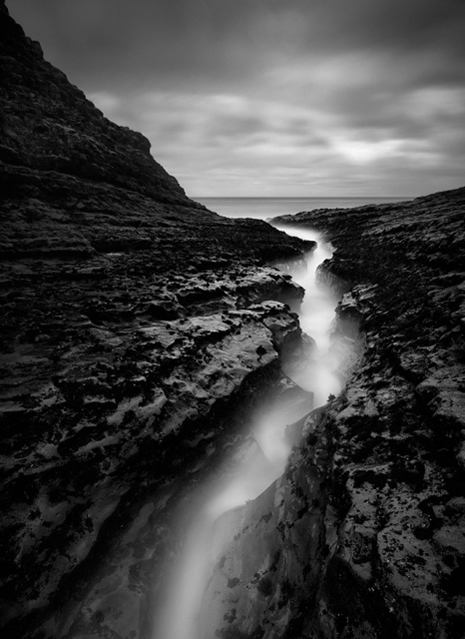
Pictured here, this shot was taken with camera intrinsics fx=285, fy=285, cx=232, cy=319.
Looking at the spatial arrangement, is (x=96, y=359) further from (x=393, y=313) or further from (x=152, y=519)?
(x=393, y=313)

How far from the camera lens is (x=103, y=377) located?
5.50 meters

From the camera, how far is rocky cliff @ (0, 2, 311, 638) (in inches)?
159

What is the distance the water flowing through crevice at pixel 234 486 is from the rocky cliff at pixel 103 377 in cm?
40

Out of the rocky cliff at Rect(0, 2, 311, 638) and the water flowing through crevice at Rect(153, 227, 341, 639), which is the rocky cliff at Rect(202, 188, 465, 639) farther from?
the rocky cliff at Rect(0, 2, 311, 638)

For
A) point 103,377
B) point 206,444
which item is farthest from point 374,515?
point 103,377

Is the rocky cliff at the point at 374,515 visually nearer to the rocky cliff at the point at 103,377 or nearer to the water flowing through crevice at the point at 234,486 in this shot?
the water flowing through crevice at the point at 234,486

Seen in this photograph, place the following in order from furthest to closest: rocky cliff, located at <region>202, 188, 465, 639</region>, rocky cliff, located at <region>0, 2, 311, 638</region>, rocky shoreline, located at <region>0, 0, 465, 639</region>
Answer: rocky cliff, located at <region>0, 2, 311, 638</region> < rocky shoreline, located at <region>0, 0, 465, 639</region> < rocky cliff, located at <region>202, 188, 465, 639</region>

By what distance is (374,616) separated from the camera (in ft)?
9.11

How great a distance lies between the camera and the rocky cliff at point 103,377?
4039 millimetres

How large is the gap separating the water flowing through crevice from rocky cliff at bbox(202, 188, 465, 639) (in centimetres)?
42

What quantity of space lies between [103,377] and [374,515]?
4866 mm

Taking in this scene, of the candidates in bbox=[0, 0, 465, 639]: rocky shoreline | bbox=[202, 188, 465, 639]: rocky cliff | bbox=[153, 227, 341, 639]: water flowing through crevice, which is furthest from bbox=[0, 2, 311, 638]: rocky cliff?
bbox=[202, 188, 465, 639]: rocky cliff

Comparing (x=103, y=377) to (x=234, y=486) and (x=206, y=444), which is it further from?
(x=234, y=486)

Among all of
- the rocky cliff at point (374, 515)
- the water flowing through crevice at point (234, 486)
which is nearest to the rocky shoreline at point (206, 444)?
the rocky cliff at point (374, 515)
